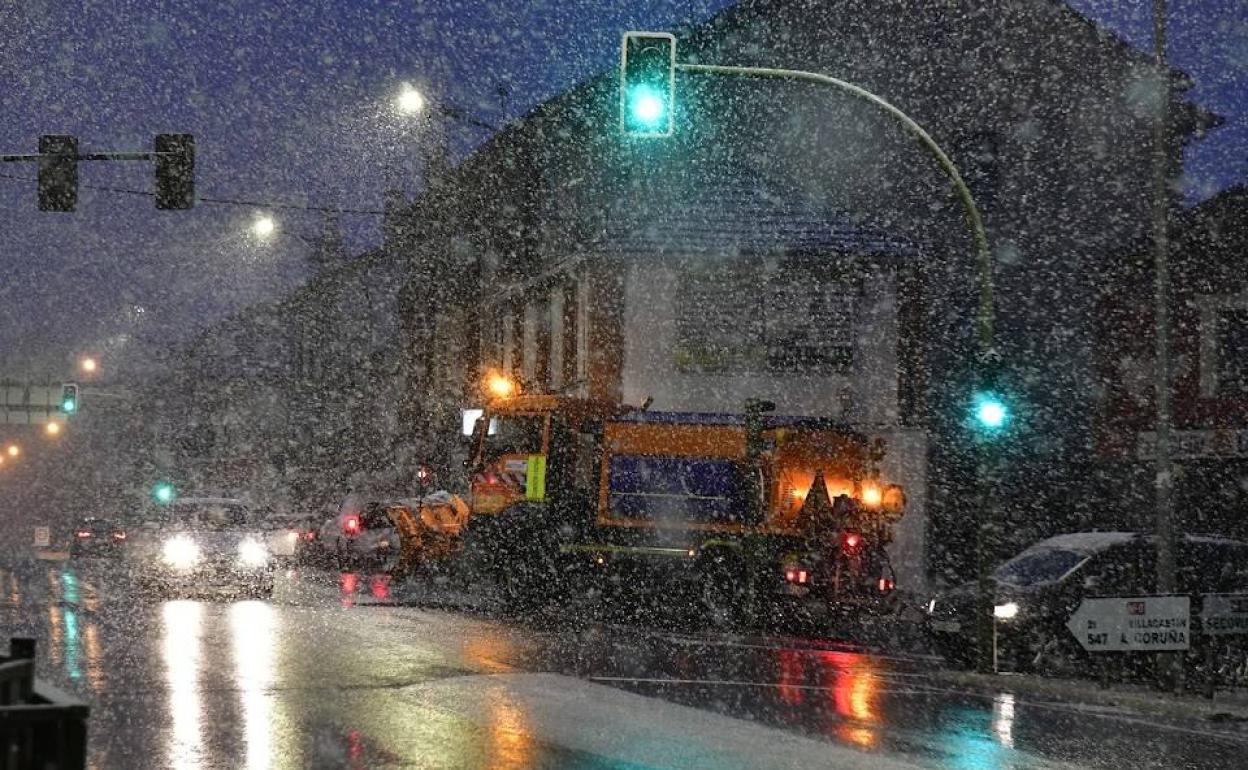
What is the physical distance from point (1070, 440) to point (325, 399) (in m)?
35.9

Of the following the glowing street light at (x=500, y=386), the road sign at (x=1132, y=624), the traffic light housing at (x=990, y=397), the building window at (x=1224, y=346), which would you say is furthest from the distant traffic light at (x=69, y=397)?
the road sign at (x=1132, y=624)

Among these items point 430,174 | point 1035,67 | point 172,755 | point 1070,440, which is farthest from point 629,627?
point 430,174

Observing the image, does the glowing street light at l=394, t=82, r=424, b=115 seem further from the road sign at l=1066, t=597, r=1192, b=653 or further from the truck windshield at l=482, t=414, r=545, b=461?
the road sign at l=1066, t=597, r=1192, b=653

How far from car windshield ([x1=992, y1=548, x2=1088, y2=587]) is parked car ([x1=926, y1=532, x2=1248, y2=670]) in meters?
0.01

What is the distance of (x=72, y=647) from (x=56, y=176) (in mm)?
7211

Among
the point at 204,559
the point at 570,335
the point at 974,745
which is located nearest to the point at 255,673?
the point at 974,745

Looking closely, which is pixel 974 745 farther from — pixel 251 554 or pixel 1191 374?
pixel 1191 374

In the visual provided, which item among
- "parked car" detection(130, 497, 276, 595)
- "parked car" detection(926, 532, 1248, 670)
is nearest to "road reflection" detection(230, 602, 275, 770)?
"parked car" detection(130, 497, 276, 595)

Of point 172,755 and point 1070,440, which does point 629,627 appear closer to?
point 172,755

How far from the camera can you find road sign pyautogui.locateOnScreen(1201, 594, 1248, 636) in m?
13.9

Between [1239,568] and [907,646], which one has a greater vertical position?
[1239,568]

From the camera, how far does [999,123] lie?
31.7 meters

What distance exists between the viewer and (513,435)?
22.5m

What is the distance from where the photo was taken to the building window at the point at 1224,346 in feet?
89.5
